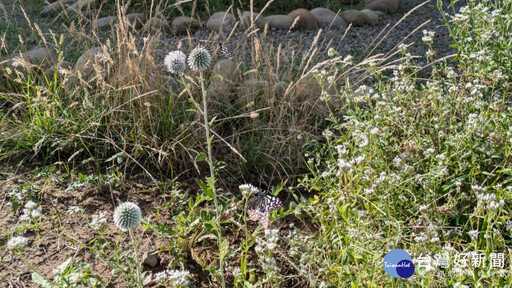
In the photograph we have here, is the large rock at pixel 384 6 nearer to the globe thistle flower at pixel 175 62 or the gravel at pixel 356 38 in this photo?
the gravel at pixel 356 38

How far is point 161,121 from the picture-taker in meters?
2.88

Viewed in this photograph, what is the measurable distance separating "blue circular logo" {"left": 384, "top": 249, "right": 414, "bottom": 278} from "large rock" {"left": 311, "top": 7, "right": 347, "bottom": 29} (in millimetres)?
4027

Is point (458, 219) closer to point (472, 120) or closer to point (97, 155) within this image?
point (472, 120)

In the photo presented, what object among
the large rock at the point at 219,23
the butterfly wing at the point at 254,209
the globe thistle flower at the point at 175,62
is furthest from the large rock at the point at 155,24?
the butterfly wing at the point at 254,209

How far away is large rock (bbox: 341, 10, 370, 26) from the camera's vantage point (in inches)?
216

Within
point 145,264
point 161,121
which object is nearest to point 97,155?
point 161,121

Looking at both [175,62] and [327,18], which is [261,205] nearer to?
[175,62]

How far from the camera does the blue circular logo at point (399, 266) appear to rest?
1579mm

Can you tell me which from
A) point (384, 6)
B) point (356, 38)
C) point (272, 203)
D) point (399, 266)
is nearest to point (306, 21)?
point (356, 38)

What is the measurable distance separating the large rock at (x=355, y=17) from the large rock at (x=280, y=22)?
666mm

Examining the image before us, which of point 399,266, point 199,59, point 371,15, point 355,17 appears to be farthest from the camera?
point 371,15

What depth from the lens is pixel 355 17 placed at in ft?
18.0

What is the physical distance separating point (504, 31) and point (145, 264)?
222cm

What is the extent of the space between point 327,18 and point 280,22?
60 centimetres
